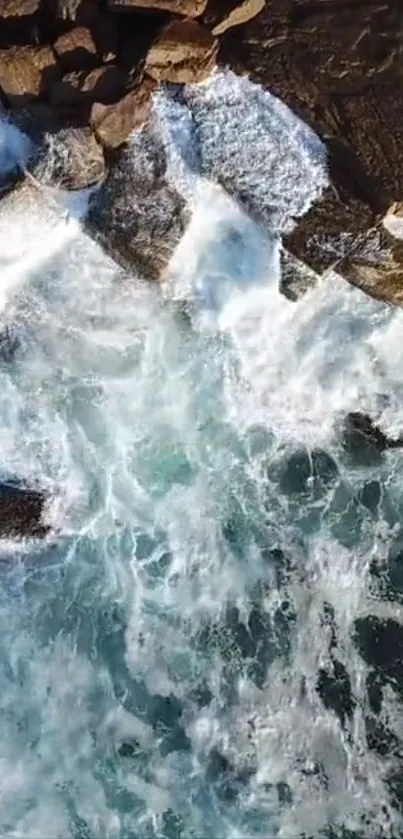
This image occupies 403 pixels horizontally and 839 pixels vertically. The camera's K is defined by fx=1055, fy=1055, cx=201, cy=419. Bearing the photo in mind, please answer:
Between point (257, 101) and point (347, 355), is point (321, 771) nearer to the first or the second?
point (347, 355)

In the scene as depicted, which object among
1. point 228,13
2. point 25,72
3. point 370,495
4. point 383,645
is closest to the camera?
point 228,13

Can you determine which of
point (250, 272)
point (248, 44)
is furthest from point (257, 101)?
point (250, 272)

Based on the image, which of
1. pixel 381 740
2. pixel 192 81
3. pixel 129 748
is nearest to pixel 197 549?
pixel 129 748

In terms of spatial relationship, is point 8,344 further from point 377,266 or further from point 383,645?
point 383,645

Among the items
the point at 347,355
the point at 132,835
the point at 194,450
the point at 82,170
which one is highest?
the point at 82,170

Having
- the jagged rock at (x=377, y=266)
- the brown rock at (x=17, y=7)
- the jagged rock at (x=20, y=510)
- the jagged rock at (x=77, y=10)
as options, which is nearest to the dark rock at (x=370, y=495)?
the jagged rock at (x=377, y=266)

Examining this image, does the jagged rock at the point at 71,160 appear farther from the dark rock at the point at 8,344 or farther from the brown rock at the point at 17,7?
the dark rock at the point at 8,344
